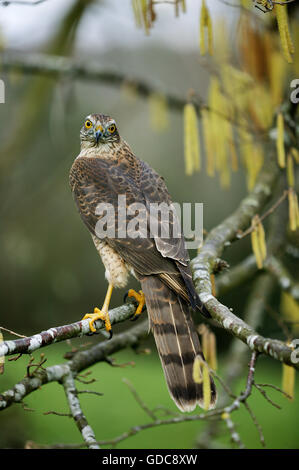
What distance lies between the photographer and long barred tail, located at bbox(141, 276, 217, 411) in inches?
100

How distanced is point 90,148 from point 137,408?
3.27 metres

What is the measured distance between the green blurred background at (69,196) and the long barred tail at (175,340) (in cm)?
301

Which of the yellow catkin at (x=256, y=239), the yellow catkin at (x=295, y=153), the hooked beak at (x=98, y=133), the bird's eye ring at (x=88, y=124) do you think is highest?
the bird's eye ring at (x=88, y=124)

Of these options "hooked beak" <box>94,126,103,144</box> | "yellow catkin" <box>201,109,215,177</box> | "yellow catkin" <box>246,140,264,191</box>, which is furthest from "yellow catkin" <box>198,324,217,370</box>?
"hooked beak" <box>94,126,103,144</box>

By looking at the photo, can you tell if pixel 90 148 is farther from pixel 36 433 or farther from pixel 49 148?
pixel 49 148

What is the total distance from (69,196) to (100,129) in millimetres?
4330

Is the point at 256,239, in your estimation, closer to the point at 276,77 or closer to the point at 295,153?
the point at 295,153

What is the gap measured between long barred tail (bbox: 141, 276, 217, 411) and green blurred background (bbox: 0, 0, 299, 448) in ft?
9.88

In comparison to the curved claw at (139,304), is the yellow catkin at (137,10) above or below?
above

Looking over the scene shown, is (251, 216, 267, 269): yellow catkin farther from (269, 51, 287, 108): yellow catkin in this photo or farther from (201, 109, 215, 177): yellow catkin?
(269, 51, 287, 108): yellow catkin

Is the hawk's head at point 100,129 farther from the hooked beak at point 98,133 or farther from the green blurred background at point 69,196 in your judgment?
the green blurred background at point 69,196

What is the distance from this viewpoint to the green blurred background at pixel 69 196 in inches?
227

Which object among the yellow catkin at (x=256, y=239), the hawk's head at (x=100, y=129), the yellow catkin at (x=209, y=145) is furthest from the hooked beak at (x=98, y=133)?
the yellow catkin at (x=256, y=239)

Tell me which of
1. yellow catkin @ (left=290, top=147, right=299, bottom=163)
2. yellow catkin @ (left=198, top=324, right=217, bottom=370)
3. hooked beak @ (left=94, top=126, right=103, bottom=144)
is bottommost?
yellow catkin @ (left=198, top=324, right=217, bottom=370)
